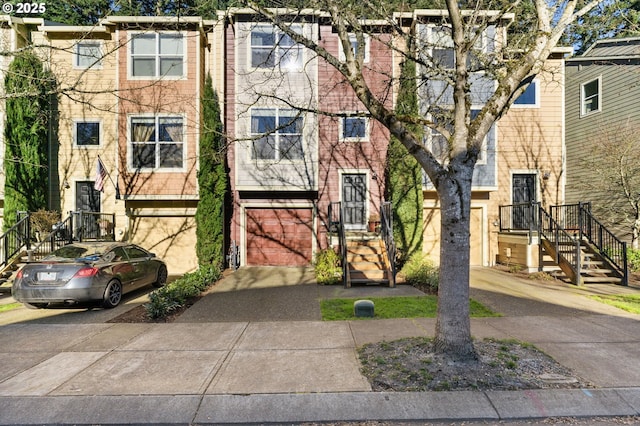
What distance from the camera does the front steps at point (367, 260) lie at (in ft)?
29.8

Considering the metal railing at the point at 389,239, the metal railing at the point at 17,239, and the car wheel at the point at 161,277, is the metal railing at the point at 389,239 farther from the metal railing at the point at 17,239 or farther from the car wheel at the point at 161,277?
the metal railing at the point at 17,239

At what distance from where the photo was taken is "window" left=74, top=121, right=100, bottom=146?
41.0 feet

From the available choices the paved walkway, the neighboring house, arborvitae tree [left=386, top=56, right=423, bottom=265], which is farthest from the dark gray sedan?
the neighboring house

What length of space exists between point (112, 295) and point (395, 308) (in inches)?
231

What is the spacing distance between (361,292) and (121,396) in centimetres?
569

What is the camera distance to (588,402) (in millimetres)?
3475

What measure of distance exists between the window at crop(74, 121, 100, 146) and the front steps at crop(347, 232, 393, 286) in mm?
9800

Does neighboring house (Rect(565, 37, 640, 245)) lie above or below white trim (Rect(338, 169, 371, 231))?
above

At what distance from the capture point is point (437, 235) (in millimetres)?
12727

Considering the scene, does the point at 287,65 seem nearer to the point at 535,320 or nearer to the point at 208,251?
the point at 208,251

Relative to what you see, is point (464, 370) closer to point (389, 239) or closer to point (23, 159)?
point (389, 239)

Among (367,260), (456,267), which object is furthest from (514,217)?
(456,267)

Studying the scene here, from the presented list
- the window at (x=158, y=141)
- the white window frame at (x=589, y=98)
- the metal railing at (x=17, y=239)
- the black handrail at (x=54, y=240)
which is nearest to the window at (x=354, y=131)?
the window at (x=158, y=141)

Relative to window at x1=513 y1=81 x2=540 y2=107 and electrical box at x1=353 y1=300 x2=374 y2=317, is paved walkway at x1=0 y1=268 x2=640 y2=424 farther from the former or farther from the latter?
window at x1=513 y1=81 x2=540 y2=107
